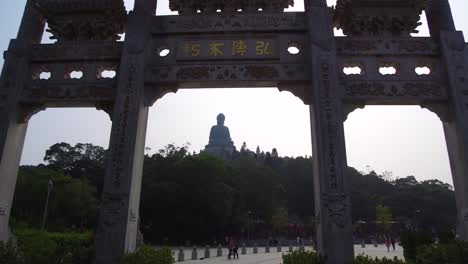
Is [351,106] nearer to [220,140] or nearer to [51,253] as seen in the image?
[51,253]

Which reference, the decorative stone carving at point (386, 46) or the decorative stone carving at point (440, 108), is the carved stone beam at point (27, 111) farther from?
the decorative stone carving at point (440, 108)

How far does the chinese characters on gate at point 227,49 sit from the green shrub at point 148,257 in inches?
188

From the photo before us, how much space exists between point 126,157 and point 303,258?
4.42 metres

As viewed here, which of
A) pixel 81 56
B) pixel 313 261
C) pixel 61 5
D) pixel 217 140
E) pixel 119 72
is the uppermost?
pixel 217 140

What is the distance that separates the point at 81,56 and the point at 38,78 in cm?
131

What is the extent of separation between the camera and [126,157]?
7.89m

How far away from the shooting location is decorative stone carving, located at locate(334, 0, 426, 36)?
30.2 ft

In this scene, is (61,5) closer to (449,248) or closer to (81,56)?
(81,56)

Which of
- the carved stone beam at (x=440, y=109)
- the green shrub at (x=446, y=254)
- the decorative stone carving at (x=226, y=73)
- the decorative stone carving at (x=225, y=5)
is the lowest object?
the green shrub at (x=446, y=254)

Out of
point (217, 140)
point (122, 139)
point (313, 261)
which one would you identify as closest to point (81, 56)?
point (122, 139)

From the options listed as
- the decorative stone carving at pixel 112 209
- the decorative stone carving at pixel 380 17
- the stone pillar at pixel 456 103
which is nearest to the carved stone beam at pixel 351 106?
the stone pillar at pixel 456 103

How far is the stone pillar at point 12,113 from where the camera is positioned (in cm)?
824

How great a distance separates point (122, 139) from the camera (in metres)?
8.04

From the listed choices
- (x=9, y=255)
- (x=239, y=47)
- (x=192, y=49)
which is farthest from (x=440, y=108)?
(x=9, y=255)
